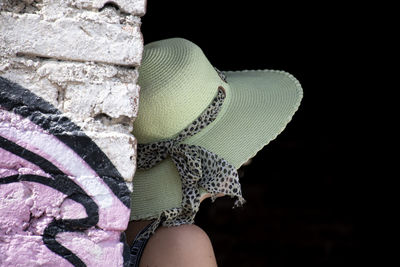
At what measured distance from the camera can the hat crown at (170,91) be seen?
2.05 metres

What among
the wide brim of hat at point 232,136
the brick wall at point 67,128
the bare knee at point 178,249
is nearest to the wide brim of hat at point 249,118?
the wide brim of hat at point 232,136

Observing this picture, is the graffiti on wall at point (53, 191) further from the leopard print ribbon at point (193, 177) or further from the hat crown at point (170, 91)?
the hat crown at point (170, 91)

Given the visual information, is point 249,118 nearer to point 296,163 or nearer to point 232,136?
point 232,136

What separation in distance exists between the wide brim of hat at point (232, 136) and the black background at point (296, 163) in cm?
265

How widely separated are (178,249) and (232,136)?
46 cm

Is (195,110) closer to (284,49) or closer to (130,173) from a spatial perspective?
(130,173)

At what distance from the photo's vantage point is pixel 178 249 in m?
1.89

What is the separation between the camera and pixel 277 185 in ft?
18.0

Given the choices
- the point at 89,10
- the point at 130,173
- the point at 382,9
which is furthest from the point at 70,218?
the point at 382,9

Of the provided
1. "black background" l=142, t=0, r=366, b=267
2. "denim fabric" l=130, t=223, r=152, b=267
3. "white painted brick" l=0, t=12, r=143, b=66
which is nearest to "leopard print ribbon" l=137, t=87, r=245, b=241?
"denim fabric" l=130, t=223, r=152, b=267

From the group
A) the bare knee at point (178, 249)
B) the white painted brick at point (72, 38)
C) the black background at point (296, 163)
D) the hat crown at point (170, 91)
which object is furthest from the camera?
the black background at point (296, 163)

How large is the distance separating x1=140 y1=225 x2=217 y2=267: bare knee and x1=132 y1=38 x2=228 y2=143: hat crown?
360 mm

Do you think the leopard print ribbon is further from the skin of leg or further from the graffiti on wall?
the graffiti on wall

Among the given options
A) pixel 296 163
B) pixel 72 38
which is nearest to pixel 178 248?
pixel 72 38
